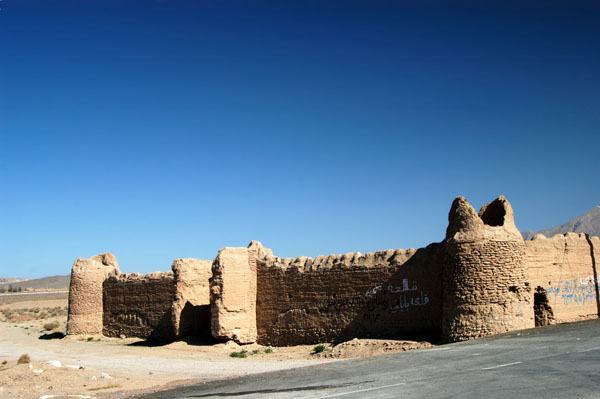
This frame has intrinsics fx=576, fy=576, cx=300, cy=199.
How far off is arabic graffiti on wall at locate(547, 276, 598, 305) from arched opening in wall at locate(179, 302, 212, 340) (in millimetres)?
11956

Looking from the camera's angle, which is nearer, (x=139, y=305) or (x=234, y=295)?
(x=234, y=295)

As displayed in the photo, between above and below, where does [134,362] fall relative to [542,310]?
below

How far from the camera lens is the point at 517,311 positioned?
15.0 m

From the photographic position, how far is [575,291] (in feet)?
58.9

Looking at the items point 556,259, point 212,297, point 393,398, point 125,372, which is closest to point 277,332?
point 212,297

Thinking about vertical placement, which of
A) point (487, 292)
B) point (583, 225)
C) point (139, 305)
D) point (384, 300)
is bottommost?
point (139, 305)

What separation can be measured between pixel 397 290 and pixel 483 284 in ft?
9.38

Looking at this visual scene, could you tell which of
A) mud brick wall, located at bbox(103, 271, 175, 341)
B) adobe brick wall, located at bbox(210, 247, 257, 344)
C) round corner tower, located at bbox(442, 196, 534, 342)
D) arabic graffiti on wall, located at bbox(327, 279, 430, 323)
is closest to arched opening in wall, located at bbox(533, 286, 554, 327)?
round corner tower, located at bbox(442, 196, 534, 342)

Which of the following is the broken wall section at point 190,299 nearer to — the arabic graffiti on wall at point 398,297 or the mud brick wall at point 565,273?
the arabic graffiti on wall at point 398,297

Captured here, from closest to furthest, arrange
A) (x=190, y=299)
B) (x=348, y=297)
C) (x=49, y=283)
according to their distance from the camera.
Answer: (x=348, y=297), (x=190, y=299), (x=49, y=283)

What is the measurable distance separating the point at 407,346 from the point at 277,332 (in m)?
5.67

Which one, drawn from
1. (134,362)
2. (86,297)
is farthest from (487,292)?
(86,297)

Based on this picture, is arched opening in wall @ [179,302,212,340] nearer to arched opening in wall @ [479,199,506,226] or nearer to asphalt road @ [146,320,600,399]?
asphalt road @ [146,320,600,399]

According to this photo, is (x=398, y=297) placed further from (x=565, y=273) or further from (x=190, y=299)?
(x=190, y=299)
